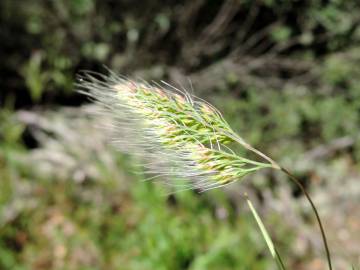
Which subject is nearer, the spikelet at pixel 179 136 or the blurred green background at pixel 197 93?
the spikelet at pixel 179 136

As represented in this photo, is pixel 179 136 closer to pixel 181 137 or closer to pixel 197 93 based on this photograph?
pixel 181 137

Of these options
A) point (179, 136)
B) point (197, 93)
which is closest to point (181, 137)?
point (179, 136)

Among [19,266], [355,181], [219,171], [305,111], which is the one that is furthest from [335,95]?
[219,171]

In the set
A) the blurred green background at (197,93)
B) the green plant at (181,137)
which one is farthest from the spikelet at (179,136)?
the blurred green background at (197,93)

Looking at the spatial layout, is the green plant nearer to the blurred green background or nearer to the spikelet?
the spikelet

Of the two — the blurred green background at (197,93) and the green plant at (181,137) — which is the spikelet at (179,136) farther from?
the blurred green background at (197,93)

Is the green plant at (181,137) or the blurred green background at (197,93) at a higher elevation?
the blurred green background at (197,93)
